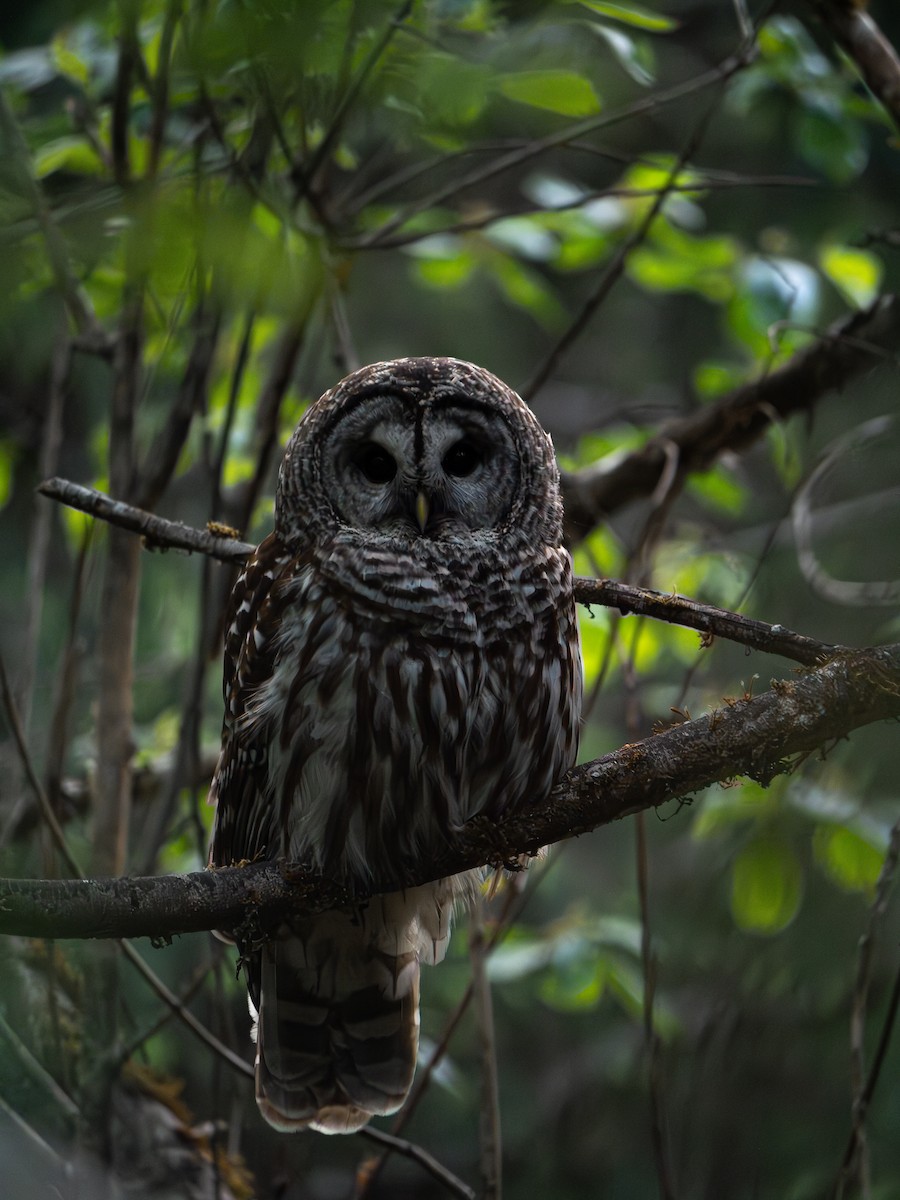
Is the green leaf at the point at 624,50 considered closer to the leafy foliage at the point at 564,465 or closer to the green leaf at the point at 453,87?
the leafy foliage at the point at 564,465

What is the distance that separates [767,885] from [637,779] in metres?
1.44

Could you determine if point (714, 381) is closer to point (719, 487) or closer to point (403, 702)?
point (719, 487)

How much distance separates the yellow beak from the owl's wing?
12.4 inches

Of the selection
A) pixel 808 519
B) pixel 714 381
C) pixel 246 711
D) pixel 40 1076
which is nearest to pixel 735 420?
pixel 714 381

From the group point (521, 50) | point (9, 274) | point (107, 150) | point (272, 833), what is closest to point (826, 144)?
point (521, 50)

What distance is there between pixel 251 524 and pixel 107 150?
1.24 meters

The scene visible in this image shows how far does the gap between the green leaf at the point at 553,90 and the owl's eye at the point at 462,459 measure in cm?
76

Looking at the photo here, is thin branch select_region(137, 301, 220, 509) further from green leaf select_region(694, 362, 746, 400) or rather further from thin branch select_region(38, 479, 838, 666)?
green leaf select_region(694, 362, 746, 400)

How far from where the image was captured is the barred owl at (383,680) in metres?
2.53

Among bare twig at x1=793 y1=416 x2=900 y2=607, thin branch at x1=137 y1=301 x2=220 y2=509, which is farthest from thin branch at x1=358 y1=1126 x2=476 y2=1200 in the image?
bare twig at x1=793 y1=416 x2=900 y2=607

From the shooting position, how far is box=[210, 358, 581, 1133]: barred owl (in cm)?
253

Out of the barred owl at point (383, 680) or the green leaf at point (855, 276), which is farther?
the green leaf at point (855, 276)

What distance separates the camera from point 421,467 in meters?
2.68

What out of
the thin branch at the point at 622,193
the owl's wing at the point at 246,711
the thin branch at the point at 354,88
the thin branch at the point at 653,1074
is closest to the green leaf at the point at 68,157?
the thin branch at the point at 354,88
